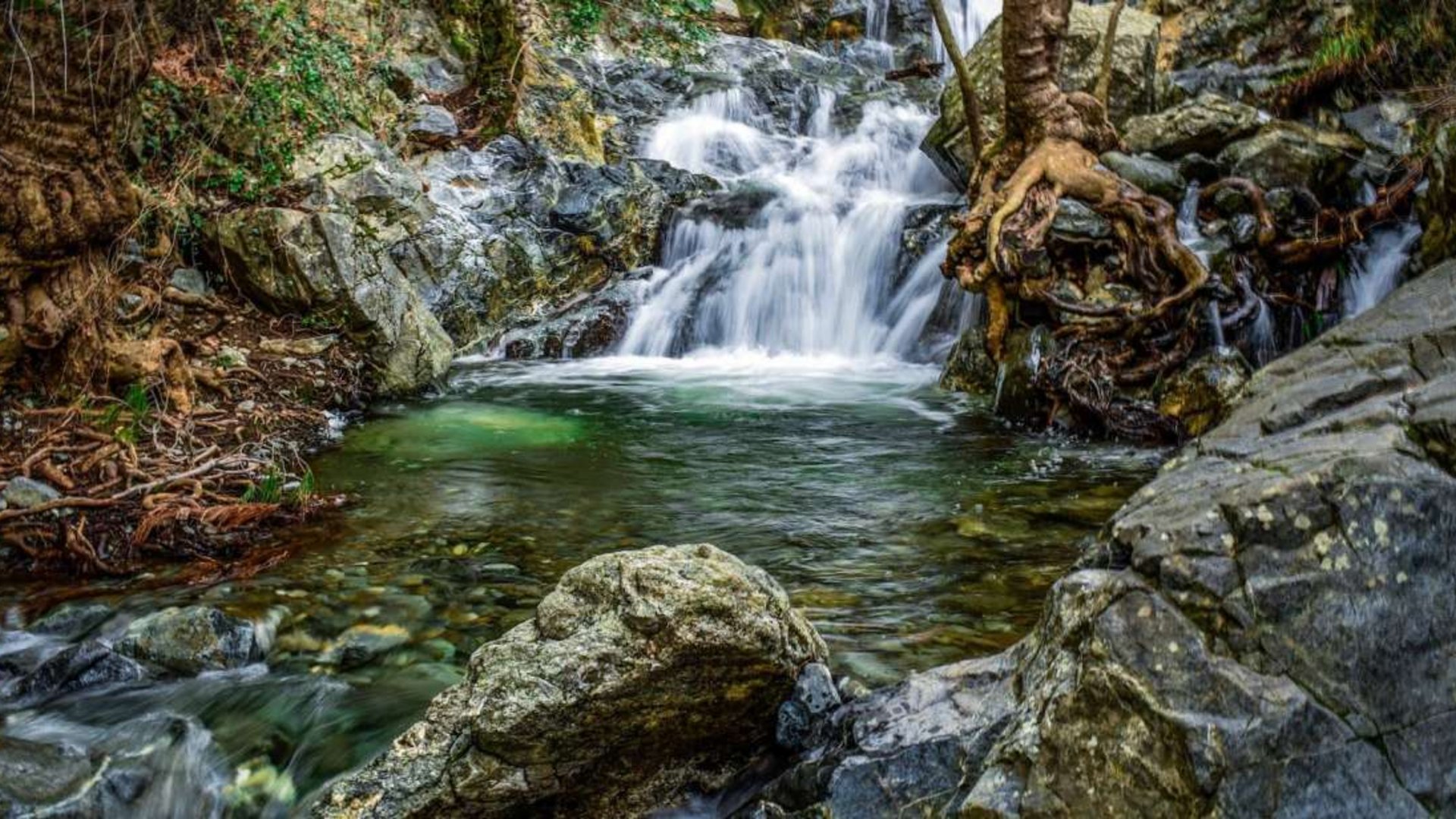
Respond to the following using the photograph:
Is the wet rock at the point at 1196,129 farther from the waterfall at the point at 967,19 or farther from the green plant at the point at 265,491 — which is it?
the waterfall at the point at 967,19

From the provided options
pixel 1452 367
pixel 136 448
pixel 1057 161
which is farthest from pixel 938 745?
pixel 1057 161

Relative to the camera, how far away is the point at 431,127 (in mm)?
13031

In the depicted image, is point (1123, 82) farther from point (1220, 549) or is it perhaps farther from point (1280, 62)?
point (1220, 549)

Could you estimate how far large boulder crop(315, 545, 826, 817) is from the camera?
111 inches

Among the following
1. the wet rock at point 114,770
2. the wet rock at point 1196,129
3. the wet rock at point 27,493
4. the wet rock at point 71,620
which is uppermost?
the wet rock at point 1196,129

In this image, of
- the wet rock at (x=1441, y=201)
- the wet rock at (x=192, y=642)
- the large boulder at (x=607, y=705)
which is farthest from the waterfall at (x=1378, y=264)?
the wet rock at (x=192, y=642)

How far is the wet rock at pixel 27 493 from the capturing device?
16.2ft

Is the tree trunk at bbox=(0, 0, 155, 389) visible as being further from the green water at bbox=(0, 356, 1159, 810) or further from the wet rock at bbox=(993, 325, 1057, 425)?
the wet rock at bbox=(993, 325, 1057, 425)

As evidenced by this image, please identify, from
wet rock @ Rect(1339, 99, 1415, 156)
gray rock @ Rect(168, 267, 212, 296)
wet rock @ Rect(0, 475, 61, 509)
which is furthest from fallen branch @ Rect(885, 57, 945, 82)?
wet rock @ Rect(0, 475, 61, 509)

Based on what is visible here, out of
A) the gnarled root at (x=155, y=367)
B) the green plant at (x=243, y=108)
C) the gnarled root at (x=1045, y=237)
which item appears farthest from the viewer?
the green plant at (x=243, y=108)

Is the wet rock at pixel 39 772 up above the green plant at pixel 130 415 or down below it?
below

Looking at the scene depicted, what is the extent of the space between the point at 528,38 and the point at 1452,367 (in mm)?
13496

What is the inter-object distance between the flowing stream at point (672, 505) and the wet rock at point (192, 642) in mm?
93

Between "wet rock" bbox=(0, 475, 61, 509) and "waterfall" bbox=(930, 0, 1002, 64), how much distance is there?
17.5 meters
